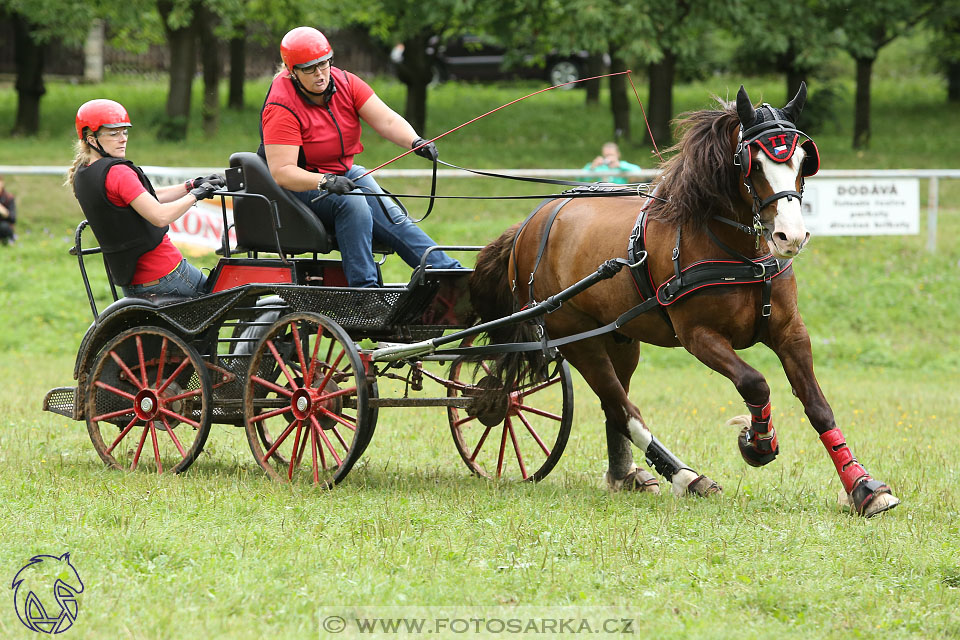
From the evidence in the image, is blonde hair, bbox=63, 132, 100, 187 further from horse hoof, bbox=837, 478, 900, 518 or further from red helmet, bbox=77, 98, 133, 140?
horse hoof, bbox=837, 478, 900, 518

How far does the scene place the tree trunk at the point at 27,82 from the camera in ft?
81.0

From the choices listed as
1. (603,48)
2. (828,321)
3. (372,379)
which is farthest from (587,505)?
(603,48)

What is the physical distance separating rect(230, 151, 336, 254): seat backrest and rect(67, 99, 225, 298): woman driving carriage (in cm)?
20

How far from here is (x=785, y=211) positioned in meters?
5.01

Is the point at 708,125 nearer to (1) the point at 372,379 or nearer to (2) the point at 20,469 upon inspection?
(1) the point at 372,379

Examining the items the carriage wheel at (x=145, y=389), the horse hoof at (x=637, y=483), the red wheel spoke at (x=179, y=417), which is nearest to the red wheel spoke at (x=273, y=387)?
the carriage wheel at (x=145, y=389)

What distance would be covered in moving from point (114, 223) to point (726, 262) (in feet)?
11.1

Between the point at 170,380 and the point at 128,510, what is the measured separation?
4.08 feet

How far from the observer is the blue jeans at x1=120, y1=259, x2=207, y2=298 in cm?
666

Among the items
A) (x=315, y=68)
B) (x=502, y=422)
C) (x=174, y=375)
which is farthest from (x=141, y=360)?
(x=502, y=422)

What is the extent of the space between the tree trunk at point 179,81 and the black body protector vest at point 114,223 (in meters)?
17.2

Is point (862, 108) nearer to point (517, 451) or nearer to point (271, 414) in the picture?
point (517, 451)

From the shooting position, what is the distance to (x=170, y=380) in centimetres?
643

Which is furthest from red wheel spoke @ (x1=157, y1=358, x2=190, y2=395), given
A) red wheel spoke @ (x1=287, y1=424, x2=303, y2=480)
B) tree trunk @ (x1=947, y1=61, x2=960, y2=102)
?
tree trunk @ (x1=947, y1=61, x2=960, y2=102)
